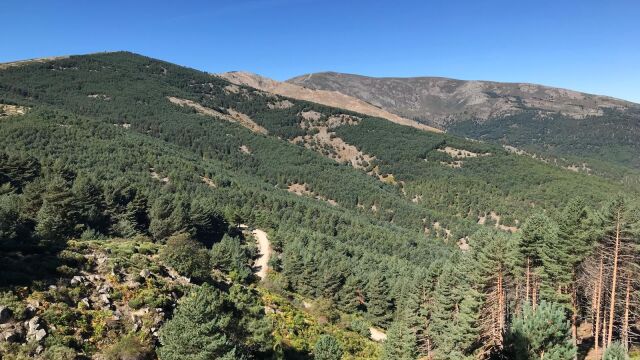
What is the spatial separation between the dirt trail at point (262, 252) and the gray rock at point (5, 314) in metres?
52.6

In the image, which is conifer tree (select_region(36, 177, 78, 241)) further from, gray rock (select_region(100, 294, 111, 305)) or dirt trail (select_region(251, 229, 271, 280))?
dirt trail (select_region(251, 229, 271, 280))

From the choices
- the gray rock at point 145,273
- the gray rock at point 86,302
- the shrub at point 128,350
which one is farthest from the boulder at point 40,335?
the gray rock at point 145,273

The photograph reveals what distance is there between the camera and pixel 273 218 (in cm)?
11306

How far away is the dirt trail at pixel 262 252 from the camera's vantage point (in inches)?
3250

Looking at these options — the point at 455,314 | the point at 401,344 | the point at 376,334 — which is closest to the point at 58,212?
the point at 401,344

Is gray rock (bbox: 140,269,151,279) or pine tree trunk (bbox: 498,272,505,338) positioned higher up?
gray rock (bbox: 140,269,151,279)

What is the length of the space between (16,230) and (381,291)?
5238 cm

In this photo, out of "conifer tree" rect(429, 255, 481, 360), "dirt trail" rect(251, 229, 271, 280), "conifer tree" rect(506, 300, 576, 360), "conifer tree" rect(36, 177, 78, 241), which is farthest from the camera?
"dirt trail" rect(251, 229, 271, 280)

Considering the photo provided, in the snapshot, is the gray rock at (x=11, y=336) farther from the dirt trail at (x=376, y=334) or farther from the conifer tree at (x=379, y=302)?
the conifer tree at (x=379, y=302)

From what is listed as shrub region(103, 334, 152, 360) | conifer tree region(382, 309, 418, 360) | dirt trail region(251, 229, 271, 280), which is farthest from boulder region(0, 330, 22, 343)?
dirt trail region(251, 229, 271, 280)

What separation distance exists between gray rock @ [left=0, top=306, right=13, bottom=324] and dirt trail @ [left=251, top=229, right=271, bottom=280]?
52.6m

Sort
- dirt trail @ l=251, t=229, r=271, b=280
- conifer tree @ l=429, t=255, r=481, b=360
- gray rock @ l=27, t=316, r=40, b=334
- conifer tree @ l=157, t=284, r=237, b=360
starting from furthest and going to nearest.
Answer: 1. dirt trail @ l=251, t=229, r=271, b=280
2. conifer tree @ l=429, t=255, r=481, b=360
3. gray rock @ l=27, t=316, r=40, b=334
4. conifer tree @ l=157, t=284, r=237, b=360

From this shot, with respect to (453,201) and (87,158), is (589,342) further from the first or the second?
(453,201)

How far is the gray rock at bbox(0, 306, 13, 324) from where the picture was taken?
2497 centimetres
